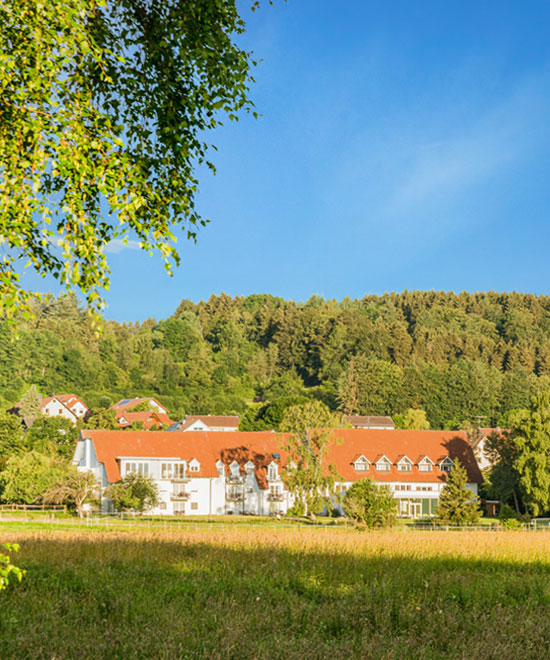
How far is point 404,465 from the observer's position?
70.4 metres

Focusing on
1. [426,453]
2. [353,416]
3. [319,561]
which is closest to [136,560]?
[319,561]

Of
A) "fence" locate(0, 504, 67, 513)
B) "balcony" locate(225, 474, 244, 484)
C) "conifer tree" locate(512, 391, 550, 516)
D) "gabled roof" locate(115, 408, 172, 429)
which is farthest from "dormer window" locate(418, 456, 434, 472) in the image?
"gabled roof" locate(115, 408, 172, 429)

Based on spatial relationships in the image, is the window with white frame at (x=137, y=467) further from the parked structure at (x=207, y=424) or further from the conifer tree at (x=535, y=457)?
the parked structure at (x=207, y=424)

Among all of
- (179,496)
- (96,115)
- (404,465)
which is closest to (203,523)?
(179,496)

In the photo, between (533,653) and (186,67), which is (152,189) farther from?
(533,653)

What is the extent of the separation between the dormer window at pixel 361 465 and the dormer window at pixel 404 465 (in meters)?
3.39

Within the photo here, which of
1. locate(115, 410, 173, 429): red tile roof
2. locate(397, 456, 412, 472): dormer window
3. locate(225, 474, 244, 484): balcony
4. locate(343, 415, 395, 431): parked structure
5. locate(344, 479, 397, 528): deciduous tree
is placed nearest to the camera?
locate(344, 479, 397, 528): deciduous tree

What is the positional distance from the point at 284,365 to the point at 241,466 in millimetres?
115172

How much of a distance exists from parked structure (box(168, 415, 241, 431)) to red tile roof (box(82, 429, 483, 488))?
156ft

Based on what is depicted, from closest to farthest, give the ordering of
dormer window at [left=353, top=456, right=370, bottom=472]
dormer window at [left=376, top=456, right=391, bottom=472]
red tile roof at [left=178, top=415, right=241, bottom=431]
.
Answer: dormer window at [left=353, top=456, right=370, bottom=472] < dormer window at [left=376, top=456, right=391, bottom=472] < red tile roof at [left=178, top=415, right=241, bottom=431]

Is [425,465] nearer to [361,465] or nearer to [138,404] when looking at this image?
[361,465]

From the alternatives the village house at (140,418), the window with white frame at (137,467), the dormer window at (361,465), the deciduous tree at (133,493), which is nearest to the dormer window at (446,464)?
the dormer window at (361,465)

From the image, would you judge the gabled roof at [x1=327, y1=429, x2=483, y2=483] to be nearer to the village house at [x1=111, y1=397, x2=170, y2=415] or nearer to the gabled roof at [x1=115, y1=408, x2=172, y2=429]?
the gabled roof at [x1=115, y1=408, x2=172, y2=429]

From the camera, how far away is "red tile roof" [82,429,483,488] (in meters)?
66.6
